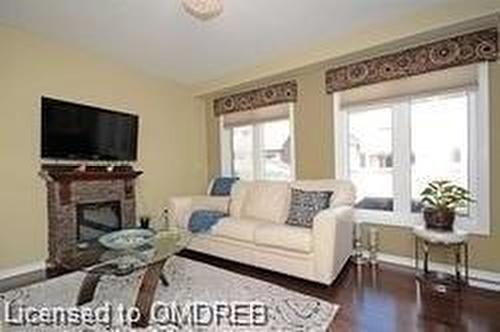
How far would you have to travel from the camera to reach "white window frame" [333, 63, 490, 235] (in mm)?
2973

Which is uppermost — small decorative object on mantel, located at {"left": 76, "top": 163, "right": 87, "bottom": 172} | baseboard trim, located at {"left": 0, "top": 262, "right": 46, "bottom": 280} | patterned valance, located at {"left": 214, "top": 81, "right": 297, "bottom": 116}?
patterned valance, located at {"left": 214, "top": 81, "right": 297, "bottom": 116}

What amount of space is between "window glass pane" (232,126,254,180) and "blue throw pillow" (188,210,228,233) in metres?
1.31

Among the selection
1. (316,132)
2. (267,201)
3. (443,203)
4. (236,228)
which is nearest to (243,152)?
(316,132)

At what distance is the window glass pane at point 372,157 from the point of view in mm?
3707

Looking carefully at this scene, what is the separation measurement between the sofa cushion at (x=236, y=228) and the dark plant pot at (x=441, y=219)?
61.6 inches

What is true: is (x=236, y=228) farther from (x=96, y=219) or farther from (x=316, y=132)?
(x=96, y=219)

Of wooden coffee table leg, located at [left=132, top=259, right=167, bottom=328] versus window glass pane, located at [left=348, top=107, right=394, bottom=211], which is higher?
window glass pane, located at [left=348, top=107, right=394, bottom=211]

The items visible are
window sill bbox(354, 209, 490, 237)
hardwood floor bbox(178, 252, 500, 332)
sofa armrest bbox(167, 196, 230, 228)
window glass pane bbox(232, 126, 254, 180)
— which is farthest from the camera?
window glass pane bbox(232, 126, 254, 180)

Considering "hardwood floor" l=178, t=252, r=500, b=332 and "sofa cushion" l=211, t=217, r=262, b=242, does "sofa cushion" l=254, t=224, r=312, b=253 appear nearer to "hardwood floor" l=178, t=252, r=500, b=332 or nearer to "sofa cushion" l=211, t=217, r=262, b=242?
"sofa cushion" l=211, t=217, r=262, b=242

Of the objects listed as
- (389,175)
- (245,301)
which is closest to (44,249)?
(245,301)

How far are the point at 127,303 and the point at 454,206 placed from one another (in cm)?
281

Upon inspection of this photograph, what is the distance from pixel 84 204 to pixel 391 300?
3.24 m

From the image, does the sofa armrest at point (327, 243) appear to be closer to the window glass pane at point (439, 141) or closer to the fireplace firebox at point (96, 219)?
the window glass pane at point (439, 141)

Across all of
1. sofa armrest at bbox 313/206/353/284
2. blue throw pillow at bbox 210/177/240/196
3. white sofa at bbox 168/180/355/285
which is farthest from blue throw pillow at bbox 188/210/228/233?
sofa armrest at bbox 313/206/353/284
